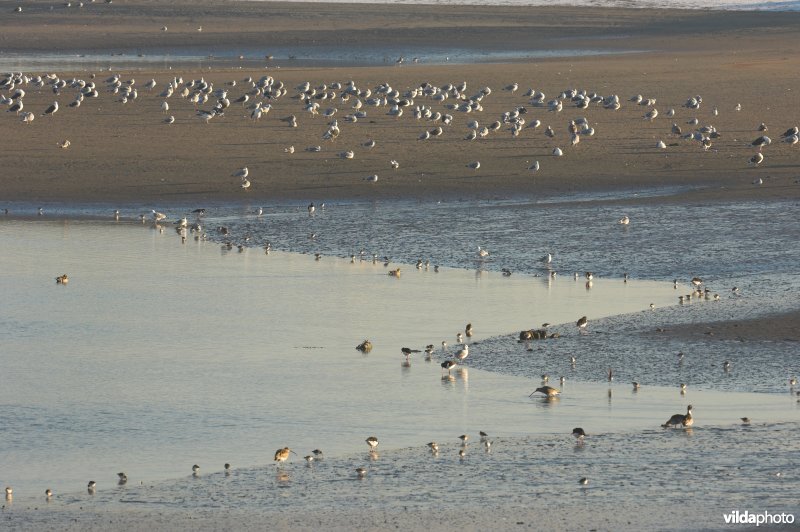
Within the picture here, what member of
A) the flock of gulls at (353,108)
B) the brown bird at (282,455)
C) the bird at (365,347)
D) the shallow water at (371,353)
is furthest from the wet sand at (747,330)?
the flock of gulls at (353,108)

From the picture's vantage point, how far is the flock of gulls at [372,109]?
35.6m

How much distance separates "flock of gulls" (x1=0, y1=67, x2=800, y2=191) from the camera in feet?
117

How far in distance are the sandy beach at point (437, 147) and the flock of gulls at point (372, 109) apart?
0.17m

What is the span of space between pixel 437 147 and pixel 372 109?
7.43m

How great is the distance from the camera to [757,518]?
1151 cm

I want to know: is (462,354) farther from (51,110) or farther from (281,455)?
(51,110)

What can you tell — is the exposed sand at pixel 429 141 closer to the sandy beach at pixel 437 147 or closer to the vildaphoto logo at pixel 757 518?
the sandy beach at pixel 437 147

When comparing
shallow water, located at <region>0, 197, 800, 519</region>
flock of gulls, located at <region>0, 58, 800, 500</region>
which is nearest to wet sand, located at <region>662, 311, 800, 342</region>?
shallow water, located at <region>0, 197, 800, 519</region>

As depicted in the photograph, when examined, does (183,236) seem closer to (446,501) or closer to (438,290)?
(438,290)

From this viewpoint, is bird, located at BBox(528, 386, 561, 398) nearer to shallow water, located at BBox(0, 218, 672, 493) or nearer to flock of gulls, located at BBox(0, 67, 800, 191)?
shallow water, located at BBox(0, 218, 672, 493)

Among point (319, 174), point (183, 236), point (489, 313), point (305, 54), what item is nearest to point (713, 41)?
point (305, 54)

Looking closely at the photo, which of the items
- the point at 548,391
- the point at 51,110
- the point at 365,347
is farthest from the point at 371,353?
the point at 51,110

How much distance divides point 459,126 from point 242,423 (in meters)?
24.3

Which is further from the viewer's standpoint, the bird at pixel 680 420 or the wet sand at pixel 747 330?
the wet sand at pixel 747 330
